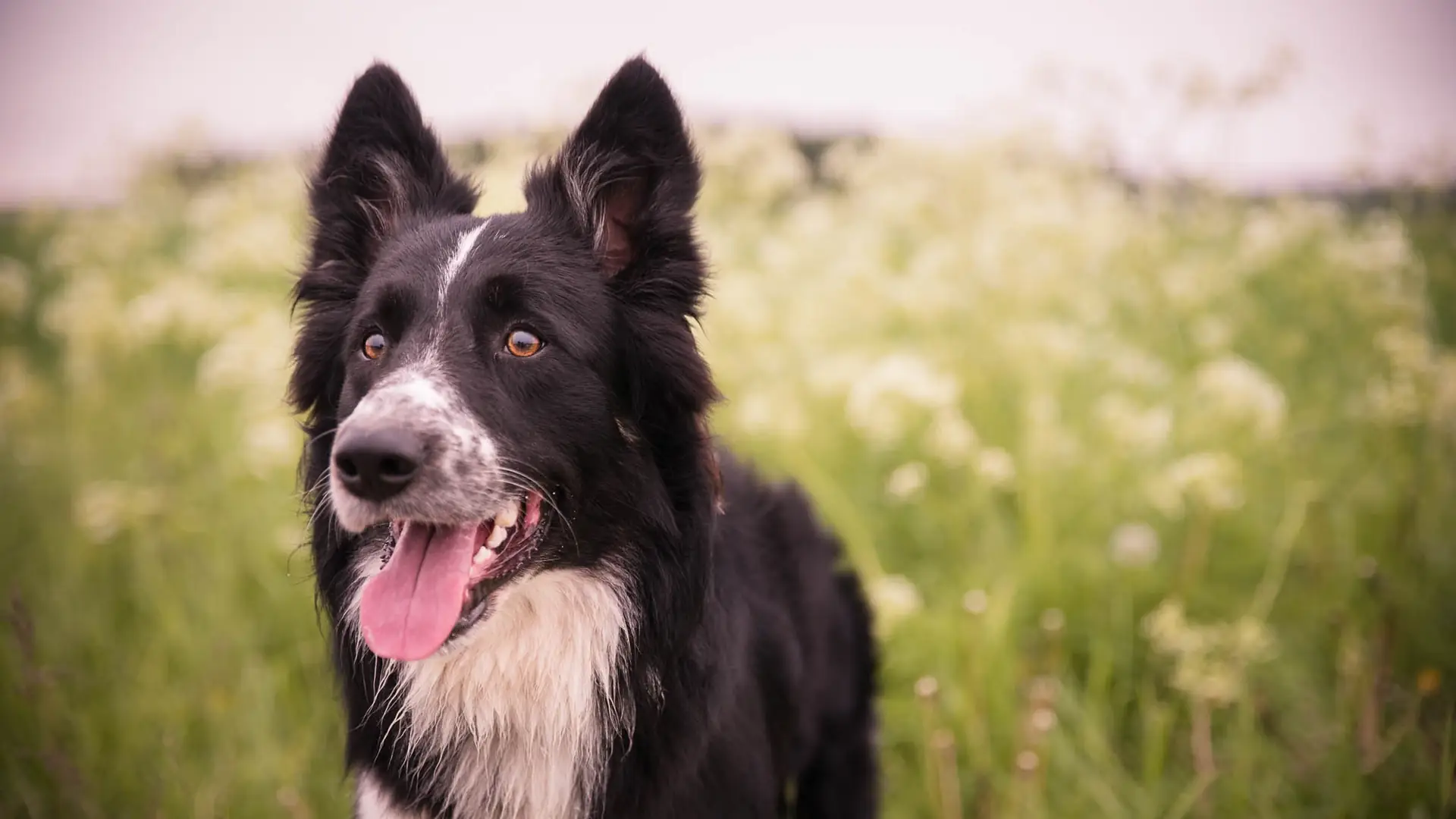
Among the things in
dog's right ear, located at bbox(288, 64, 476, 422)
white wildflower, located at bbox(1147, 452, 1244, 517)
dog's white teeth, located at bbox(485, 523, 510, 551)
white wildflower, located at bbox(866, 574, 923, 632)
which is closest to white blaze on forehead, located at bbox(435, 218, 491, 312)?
dog's right ear, located at bbox(288, 64, 476, 422)

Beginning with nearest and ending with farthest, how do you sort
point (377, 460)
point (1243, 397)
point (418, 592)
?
point (377, 460)
point (418, 592)
point (1243, 397)

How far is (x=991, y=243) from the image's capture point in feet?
15.9

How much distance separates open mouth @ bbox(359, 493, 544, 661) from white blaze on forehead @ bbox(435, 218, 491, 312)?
1.78 feet

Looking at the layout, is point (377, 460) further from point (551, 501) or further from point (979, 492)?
point (979, 492)

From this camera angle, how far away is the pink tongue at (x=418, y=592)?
74.0 inches

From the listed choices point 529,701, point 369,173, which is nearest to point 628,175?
point 369,173

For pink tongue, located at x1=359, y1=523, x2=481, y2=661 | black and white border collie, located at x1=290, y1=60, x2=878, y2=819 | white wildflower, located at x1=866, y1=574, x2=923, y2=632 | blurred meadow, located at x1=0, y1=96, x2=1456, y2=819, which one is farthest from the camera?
blurred meadow, located at x1=0, y1=96, x2=1456, y2=819

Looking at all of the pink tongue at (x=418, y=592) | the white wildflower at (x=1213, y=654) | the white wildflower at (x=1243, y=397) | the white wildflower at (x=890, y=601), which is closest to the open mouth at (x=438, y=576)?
the pink tongue at (x=418, y=592)

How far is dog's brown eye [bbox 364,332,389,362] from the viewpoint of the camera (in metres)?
2.16

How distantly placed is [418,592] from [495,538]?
22 cm

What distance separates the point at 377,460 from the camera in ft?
5.81

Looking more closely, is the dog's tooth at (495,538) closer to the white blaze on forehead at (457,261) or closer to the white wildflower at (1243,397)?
the white blaze on forehead at (457,261)

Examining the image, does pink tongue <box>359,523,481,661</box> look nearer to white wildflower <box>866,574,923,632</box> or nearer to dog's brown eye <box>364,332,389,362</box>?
dog's brown eye <box>364,332,389,362</box>

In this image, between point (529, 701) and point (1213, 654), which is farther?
point (1213, 654)
